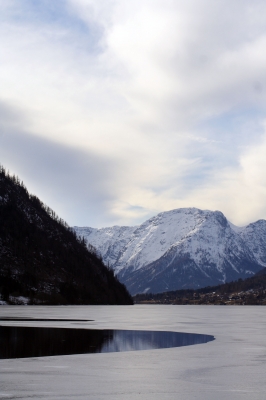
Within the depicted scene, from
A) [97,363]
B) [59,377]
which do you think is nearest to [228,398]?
[59,377]

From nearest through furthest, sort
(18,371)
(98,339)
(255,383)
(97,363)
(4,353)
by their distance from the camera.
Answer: (255,383) < (18,371) < (97,363) < (4,353) < (98,339)

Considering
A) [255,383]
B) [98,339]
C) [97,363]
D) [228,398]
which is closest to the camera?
[228,398]

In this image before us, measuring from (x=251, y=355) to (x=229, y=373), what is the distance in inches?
353

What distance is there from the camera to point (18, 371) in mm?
27047

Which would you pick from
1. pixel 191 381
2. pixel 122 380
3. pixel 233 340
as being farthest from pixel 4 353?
pixel 233 340

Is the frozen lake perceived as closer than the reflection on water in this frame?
Yes

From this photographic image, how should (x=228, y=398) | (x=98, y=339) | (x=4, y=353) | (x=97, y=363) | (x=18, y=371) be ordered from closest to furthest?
(x=228, y=398), (x=18, y=371), (x=97, y=363), (x=4, y=353), (x=98, y=339)

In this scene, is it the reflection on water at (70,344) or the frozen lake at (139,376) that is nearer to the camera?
the frozen lake at (139,376)

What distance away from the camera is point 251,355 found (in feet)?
117

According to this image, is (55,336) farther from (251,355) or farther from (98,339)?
(251,355)

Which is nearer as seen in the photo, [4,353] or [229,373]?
[229,373]

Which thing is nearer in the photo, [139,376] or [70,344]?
[139,376]

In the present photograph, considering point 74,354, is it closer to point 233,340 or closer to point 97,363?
point 97,363

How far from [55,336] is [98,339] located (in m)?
4.84
